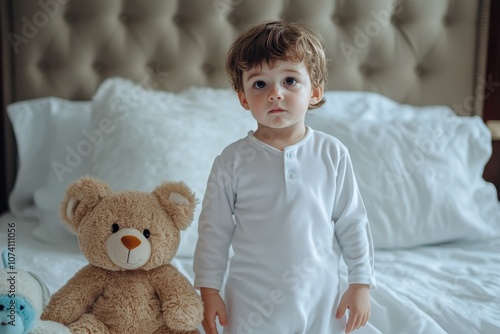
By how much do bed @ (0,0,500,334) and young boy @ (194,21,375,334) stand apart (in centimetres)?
26

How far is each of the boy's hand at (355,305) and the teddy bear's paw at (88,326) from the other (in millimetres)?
430

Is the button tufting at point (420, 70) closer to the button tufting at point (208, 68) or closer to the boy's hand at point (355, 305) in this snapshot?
the button tufting at point (208, 68)

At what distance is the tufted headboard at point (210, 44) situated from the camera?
76.5 inches

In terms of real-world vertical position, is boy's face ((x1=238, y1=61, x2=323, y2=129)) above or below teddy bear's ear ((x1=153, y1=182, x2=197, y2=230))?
above

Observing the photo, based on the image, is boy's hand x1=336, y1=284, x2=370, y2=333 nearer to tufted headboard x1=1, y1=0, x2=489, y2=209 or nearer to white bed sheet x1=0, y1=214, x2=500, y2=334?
white bed sheet x1=0, y1=214, x2=500, y2=334

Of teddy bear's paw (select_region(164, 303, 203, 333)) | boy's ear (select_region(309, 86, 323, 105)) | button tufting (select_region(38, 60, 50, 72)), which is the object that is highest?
boy's ear (select_region(309, 86, 323, 105))

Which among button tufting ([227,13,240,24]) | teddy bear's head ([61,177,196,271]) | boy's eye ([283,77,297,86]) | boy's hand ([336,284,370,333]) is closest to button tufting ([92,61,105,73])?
button tufting ([227,13,240,24])

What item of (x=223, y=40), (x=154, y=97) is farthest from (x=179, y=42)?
(x=154, y=97)

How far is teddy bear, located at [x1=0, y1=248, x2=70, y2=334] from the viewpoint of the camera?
80 cm

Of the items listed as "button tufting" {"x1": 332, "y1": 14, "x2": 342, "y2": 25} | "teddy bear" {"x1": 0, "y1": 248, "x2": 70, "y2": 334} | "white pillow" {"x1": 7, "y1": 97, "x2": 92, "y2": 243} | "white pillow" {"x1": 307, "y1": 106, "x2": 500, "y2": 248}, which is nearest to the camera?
"teddy bear" {"x1": 0, "y1": 248, "x2": 70, "y2": 334}

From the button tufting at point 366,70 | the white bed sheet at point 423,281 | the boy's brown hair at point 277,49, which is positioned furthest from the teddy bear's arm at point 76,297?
the button tufting at point 366,70

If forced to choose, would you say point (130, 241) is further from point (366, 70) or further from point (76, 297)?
point (366, 70)

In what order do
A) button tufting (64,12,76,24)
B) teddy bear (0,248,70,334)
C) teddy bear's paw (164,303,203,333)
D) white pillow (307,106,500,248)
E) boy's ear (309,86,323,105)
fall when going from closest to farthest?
1. teddy bear (0,248,70,334)
2. teddy bear's paw (164,303,203,333)
3. boy's ear (309,86,323,105)
4. white pillow (307,106,500,248)
5. button tufting (64,12,76,24)

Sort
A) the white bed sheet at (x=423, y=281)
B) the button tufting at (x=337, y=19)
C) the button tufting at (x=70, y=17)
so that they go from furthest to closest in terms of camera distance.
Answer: the button tufting at (x=337, y=19) → the button tufting at (x=70, y=17) → the white bed sheet at (x=423, y=281)
